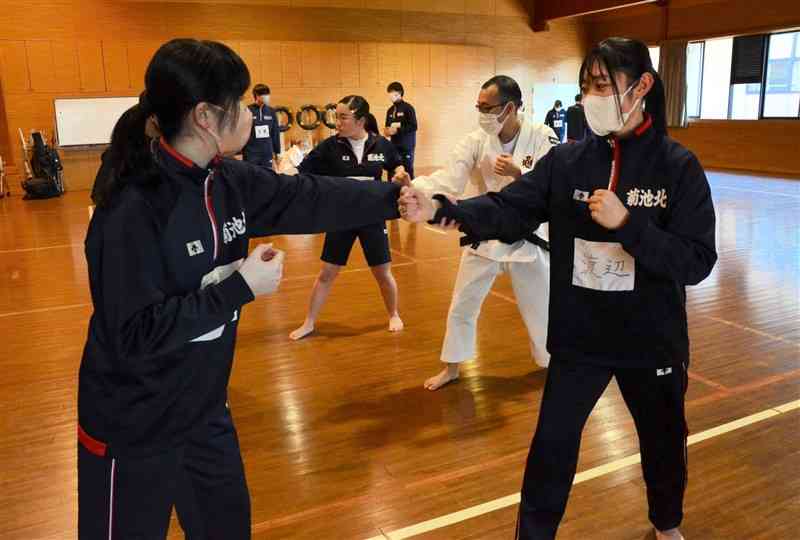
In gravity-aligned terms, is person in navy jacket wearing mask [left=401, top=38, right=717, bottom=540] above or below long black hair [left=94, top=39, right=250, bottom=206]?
below

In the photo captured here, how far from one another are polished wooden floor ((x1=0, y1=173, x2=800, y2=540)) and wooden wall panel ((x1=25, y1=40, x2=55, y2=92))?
27.3ft

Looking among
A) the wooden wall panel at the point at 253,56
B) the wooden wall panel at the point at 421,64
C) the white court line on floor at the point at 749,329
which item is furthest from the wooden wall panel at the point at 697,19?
the white court line on floor at the point at 749,329

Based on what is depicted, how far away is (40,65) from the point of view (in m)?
12.6

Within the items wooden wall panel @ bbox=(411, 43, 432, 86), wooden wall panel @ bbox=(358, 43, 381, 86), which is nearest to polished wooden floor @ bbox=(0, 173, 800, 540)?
wooden wall panel @ bbox=(358, 43, 381, 86)

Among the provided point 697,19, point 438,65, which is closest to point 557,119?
point 438,65

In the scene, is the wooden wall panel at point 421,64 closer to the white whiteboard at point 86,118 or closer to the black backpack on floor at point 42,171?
the white whiteboard at point 86,118

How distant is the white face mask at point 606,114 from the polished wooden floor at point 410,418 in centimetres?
149

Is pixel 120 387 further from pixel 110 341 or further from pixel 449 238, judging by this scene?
pixel 449 238

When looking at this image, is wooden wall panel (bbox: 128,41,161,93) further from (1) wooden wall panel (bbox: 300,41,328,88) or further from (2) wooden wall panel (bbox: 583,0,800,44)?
(2) wooden wall panel (bbox: 583,0,800,44)

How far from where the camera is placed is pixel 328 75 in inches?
590

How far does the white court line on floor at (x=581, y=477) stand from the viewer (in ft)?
7.95

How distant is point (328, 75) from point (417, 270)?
31.9ft

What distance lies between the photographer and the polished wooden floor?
254 centimetres

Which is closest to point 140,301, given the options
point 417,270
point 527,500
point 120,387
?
point 120,387
